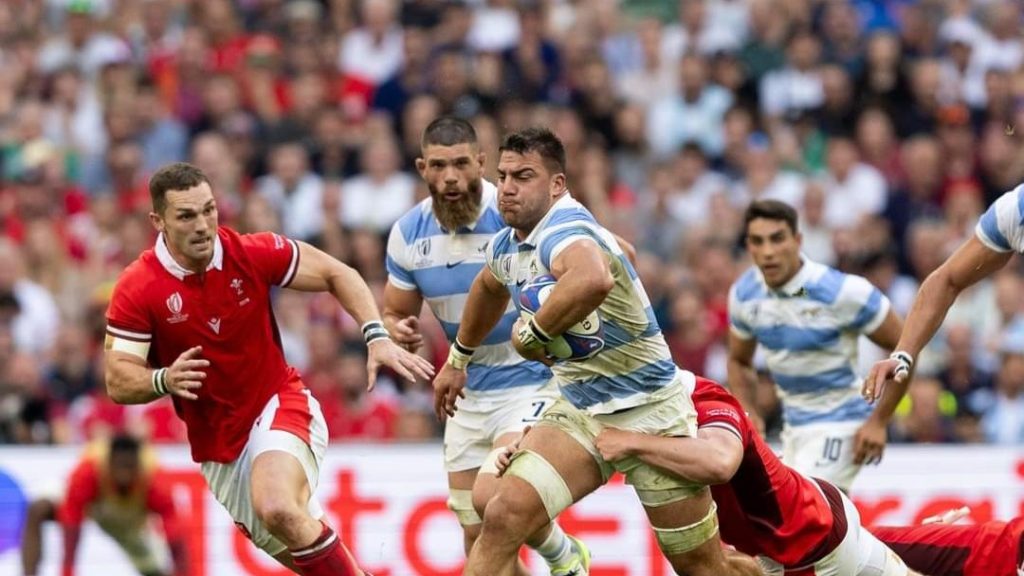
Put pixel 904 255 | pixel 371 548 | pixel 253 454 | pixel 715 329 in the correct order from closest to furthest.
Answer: pixel 253 454
pixel 371 548
pixel 715 329
pixel 904 255

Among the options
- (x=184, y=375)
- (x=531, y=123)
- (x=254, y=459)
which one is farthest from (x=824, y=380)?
(x=531, y=123)

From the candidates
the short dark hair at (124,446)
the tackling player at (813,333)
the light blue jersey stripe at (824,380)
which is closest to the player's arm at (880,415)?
the tackling player at (813,333)

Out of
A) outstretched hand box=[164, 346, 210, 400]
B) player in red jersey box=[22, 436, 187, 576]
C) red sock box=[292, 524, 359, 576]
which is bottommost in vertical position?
player in red jersey box=[22, 436, 187, 576]

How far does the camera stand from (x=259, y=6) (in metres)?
18.5

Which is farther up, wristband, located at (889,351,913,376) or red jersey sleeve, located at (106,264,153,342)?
red jersey sleeve, located at (106,264,153,342)

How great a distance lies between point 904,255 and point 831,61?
7.84 ft

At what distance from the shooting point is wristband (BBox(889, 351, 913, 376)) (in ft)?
30.8

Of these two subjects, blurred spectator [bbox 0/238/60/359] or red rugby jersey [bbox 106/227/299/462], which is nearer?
red rugby jersey [bbox 106/227/299/462]

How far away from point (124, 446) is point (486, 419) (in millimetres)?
3254

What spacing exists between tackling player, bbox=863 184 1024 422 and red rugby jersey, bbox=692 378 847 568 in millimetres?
600

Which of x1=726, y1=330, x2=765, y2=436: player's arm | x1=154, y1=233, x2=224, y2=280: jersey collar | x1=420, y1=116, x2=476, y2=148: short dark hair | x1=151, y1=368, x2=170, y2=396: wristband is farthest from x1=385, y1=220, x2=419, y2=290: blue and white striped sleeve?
x1=726, y1=330, x2=765, y2=436: player's arm

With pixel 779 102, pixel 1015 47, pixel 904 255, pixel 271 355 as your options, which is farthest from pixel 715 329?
pixel 271 355

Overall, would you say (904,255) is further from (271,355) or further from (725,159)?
(271,355)

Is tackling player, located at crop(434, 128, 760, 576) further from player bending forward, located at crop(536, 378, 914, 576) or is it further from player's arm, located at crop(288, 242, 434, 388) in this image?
player's arm, located at crop(288, 242, 434, 388)
